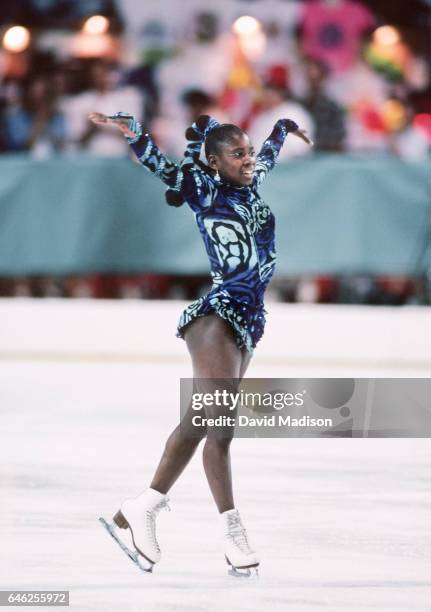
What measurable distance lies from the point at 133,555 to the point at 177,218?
677 centimetres

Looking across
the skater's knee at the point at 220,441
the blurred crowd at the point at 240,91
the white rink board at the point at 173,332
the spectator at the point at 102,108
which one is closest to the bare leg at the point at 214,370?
the skater's knee at the point at 220,441

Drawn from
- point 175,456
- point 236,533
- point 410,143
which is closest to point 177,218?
point 410,143

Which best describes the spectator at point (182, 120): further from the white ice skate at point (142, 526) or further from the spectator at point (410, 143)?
the white ice skate at point (142, 526)

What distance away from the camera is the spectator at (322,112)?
11.6 meters

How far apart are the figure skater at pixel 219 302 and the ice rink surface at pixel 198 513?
6.1 inches

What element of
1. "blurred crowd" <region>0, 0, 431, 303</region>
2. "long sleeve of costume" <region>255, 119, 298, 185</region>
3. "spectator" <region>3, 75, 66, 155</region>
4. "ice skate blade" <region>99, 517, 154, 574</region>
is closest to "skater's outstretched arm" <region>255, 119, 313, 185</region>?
"long sleeve of costume" <region>255, 119, 298, 185</region>

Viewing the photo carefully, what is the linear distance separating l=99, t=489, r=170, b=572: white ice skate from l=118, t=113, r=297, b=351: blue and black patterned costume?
1.94 feet

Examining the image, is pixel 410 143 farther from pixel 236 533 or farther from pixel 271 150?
pixel 236 533

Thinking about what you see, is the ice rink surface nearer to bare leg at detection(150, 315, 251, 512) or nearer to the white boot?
the white boot

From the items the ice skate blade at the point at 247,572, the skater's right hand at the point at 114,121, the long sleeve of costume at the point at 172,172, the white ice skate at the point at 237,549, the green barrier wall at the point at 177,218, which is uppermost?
the green barrier wall at the point at 177,218

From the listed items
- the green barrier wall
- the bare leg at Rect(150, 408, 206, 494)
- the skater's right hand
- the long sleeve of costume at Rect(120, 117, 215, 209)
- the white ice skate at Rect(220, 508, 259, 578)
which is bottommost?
the white ice skate at Rect(220, 508, 259, 578)

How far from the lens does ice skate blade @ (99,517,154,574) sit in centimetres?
517

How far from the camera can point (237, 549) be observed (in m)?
5.10

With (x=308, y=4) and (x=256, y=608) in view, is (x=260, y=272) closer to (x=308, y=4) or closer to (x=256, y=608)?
(x=256, y=608)
